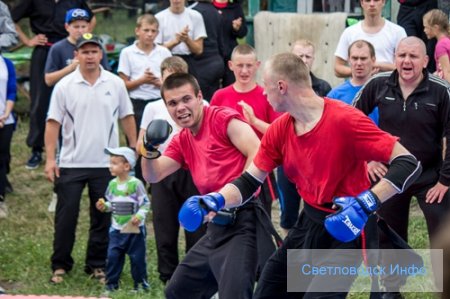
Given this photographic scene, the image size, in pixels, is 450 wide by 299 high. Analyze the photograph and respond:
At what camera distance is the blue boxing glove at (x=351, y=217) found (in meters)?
5.27

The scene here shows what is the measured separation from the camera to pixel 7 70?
A: 35.4 feet

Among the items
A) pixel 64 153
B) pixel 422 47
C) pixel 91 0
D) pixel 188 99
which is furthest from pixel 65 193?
pixel 91 0

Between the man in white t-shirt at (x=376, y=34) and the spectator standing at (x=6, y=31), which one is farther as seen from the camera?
the spectator standing at (x=6, y=31)

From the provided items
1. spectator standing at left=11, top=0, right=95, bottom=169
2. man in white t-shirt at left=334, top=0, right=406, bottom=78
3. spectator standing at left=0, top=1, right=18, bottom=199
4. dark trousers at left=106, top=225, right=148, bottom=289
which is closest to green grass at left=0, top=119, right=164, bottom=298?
dark trousers at left=106, top=225, right=148, bottom=289

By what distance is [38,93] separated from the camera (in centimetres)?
1222

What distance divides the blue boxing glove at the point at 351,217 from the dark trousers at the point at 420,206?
6.82 feet

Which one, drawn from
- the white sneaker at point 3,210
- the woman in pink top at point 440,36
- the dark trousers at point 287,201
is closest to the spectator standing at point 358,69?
the dark trousers at point 287,201

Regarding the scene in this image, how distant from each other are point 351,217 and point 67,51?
236 inches

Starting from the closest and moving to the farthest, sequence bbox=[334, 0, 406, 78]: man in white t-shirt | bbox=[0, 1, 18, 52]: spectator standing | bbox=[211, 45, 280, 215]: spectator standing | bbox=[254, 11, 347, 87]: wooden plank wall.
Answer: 1. bbox=[211, 45, 280, 215]: spectator standing
2. bbox=[334, 0, 406, 78]: man in white t-shirt
3. bbox=[0, 1, 18, 52]: spectator standing
4. bbox=[254, 11, 347, 87]: wooden plank wall

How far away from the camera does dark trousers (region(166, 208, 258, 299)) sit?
6.09 m

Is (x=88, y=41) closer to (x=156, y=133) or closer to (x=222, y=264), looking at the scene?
(x=156, y=133)

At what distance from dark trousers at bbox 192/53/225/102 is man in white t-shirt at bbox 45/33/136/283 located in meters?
2.91

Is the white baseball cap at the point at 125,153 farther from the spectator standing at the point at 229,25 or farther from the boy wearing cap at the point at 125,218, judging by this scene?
the spectator standing at the point at 229,25

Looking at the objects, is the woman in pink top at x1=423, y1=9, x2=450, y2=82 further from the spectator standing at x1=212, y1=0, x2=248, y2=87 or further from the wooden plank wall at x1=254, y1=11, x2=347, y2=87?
the spectator standing at x1=212, y1=0, x2=248, y2=87
